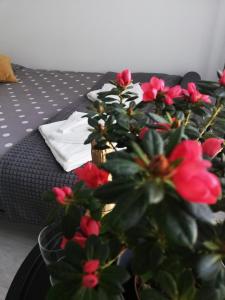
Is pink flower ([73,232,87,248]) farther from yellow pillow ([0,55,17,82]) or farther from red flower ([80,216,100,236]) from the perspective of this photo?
yellow pillow ([0,55,17,82])

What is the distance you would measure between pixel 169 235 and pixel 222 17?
2580 millimetres

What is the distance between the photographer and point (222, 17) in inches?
97.6

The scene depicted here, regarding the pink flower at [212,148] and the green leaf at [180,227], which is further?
the pink flower at [212,148]

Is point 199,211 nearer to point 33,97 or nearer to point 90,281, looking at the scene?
point 90,281

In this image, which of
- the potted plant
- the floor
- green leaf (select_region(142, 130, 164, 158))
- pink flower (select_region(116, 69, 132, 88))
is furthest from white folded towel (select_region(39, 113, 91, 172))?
green leaf (select_region(142, 130, 164, 158))

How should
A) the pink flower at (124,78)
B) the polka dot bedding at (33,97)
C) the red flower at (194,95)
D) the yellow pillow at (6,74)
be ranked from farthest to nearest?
the yellow pillow at (6,74), the polka dot bedding at (33,97), the pink flower at (124,78), the red flower at (194,95)

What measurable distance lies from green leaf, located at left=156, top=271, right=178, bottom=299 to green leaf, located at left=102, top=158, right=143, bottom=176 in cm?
19

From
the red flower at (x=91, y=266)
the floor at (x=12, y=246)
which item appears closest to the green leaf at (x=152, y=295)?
the red flower at (x=91, y=266)

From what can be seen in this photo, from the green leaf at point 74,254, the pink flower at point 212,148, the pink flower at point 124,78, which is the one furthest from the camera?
the pink flower at point 124,78

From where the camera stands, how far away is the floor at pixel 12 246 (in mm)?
1559

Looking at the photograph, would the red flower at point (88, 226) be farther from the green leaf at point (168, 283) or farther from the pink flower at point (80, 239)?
the green leaf at point (168, 283)

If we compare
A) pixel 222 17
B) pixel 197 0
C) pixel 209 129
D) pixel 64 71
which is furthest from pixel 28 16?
pixel 209 129

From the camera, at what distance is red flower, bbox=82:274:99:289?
15.7 inches

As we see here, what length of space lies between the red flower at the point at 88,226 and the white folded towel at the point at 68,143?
0.92 m
